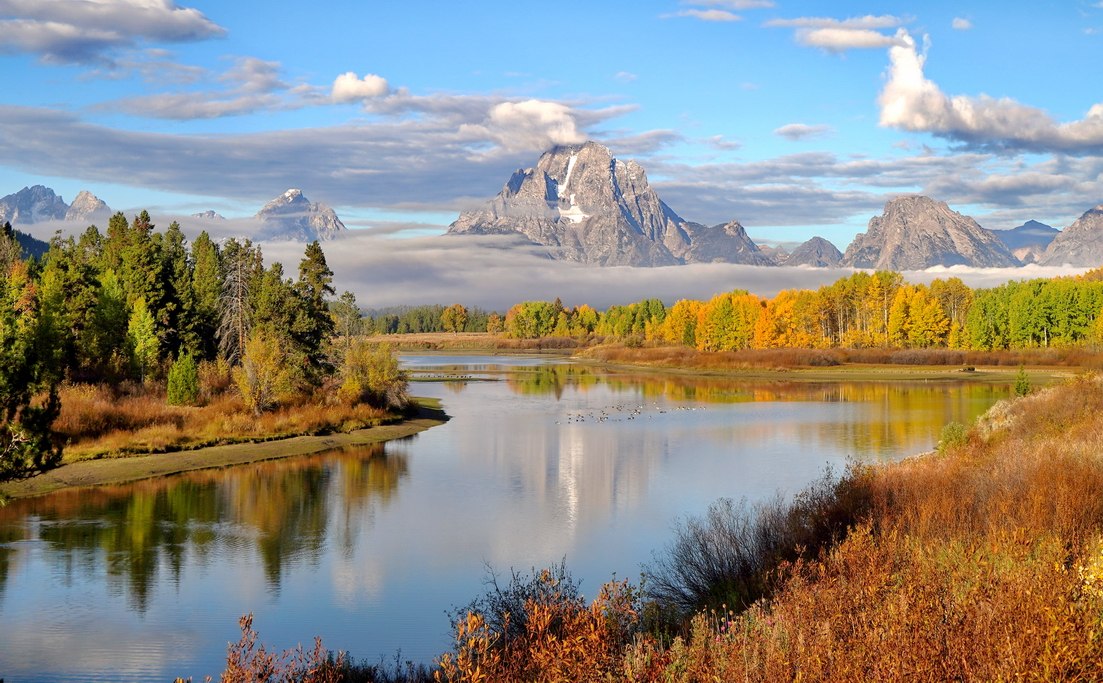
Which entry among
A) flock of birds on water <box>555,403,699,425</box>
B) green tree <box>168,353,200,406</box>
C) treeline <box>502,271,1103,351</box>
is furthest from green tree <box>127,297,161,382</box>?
treeline <box>502,271,1103,351</box>

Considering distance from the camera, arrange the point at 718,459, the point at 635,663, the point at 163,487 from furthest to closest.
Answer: the point at 718,459, the point at 163,487, the point at 635,663

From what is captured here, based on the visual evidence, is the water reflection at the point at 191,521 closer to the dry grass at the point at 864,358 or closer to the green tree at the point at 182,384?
the green tree at the point at 182,384

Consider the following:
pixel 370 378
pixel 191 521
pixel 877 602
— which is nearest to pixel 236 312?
pixel 370 378

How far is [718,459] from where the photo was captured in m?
44.7

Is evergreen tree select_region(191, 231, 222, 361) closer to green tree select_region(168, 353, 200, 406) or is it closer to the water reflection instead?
green tree select_region(168, 353, 200, 406)

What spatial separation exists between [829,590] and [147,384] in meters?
57.3

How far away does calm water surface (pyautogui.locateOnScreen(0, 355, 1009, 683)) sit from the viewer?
63.9 ft

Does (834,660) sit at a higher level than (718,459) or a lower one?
higher

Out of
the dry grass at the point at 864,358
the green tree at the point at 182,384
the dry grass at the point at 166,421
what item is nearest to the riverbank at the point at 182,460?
the dry grass at the point at 166,421

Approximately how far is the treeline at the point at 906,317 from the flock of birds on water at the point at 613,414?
82254 mm

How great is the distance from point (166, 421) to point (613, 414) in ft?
112

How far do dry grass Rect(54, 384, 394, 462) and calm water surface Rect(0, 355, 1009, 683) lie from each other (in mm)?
4923

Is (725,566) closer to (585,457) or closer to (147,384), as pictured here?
(585,457)

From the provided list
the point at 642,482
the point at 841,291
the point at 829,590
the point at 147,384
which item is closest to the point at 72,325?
the point at 147,384
